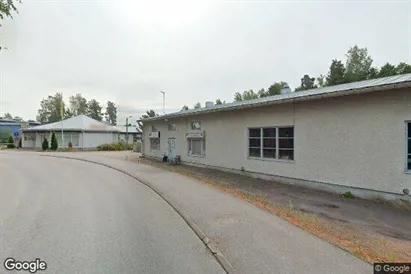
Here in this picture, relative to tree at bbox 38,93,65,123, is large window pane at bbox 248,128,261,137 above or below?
below

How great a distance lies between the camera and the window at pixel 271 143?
40.7 ft

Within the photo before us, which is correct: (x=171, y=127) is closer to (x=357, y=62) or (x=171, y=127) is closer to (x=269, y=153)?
(x=269, y=153)

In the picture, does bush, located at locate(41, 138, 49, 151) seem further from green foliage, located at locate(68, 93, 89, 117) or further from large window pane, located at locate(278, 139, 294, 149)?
green foliage, located at locate(68, 93, 89, 117)

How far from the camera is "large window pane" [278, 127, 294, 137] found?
40.1 feet

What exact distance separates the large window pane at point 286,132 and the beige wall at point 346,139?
0.84 ft

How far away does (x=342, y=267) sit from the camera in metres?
4.11

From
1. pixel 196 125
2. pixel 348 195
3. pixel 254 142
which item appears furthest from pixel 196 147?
pixel 348 195

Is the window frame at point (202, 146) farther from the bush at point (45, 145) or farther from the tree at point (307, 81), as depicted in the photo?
the tree at point (307, 81)

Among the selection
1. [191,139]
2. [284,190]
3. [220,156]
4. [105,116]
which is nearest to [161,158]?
[191,139]

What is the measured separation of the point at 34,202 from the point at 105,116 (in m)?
111

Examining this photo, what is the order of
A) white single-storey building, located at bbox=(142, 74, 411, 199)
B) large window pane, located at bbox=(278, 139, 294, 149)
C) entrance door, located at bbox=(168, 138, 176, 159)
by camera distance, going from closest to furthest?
white single-storey building, located at bbox=(142, 74, 411, 199)
large window pane, located at bbox=(278, 139, 294, 149)
entrance door, located at bbox=(168, 138, 176, 159)

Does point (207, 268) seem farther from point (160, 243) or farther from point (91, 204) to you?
point (91, 204)

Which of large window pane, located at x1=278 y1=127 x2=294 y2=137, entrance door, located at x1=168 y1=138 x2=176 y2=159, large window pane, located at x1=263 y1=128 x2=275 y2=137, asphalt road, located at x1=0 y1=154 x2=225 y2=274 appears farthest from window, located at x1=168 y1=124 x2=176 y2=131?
asphalt road, located at x1=0 y1=154 x2=225 y2=274

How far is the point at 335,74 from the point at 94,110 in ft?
268
